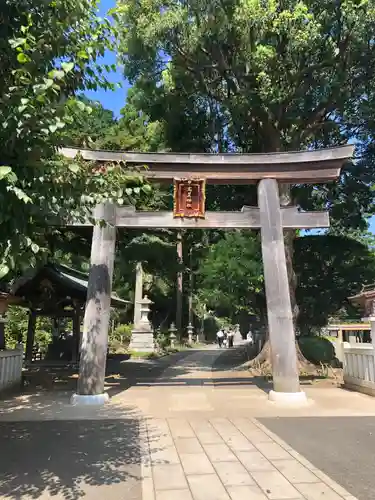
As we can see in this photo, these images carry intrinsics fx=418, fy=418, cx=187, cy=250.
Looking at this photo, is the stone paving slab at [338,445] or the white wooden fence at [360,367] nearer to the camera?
the stone paving slab at [338,445]

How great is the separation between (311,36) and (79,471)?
1317 cm

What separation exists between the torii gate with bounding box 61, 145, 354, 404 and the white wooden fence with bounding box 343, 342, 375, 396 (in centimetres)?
225

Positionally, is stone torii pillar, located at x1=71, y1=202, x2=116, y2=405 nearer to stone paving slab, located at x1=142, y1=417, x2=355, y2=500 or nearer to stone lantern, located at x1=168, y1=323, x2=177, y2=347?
stone paving slab, located at x1=142, y1=417, x2=355, y2=500

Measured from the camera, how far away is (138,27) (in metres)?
14.0

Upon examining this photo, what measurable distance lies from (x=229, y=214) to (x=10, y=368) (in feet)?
21.9

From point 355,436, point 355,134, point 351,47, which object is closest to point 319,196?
point 355,134

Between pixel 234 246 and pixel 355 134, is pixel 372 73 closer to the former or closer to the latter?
pixel 355 134

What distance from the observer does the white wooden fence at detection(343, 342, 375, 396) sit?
9.89m

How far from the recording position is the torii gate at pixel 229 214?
30.3 feet

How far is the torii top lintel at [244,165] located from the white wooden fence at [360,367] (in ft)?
14.2

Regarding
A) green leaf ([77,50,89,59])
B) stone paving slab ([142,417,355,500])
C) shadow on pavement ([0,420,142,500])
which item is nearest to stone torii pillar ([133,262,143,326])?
shadow on pavement ([0,420,142,500])

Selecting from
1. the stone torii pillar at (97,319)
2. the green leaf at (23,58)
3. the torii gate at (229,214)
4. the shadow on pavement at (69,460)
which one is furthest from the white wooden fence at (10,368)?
the green leaf at (23,58)

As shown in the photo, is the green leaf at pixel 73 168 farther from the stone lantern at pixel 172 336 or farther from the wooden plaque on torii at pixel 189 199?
the stone lantern at pixel 172 336

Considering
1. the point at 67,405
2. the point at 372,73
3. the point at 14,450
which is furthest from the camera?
the point at 372,73
